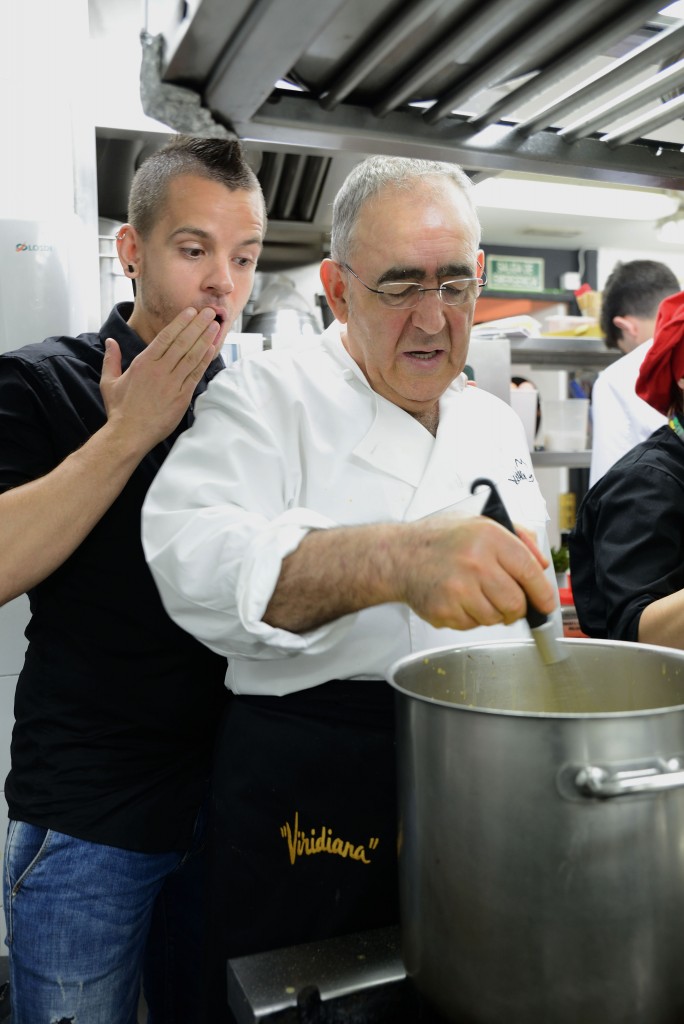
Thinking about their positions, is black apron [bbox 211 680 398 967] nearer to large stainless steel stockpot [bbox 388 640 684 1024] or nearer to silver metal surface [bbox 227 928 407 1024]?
silver metal surface [bbox 227 928 407 1024]

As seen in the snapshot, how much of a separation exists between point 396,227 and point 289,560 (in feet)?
1.62

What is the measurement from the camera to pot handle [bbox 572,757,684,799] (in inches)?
22.9

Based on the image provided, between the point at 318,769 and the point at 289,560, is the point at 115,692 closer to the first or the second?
the point at 318,769

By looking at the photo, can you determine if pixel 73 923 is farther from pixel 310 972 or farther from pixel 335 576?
pixel 335 576

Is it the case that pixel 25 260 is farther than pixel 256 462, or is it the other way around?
pixel 25 260

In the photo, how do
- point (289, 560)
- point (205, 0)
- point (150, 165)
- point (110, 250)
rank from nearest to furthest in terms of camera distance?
point (205, 0)
point (289, 560)
point (150, 165)
point (110, 250)

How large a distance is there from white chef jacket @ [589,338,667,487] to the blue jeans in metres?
2.20

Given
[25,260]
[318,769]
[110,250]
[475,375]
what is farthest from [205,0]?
[475,375]

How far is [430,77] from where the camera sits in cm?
69

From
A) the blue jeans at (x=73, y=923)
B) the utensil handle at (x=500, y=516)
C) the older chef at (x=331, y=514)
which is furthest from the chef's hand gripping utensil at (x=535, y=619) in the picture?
the blue jeans at (x=73, y=923)

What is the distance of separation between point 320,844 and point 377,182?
0.84 metres

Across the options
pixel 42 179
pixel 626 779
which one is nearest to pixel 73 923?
pixel 626 779

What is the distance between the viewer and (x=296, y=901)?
1.04 meters

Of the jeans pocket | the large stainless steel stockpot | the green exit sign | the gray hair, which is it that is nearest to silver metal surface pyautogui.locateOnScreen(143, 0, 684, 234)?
the gray hair
